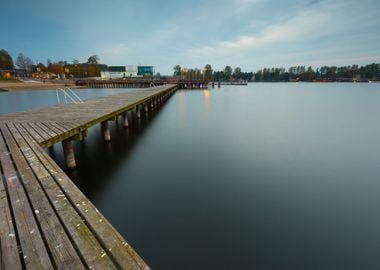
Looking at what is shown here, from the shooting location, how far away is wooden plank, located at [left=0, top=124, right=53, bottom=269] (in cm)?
142

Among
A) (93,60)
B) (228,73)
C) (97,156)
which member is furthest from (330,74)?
(97,156)

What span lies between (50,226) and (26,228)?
20 centimetres

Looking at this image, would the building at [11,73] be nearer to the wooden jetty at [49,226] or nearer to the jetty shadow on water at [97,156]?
the jetty shadow on water at [97,156]

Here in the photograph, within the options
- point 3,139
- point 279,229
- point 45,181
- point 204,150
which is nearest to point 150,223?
point 45,181

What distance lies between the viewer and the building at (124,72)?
6919cm

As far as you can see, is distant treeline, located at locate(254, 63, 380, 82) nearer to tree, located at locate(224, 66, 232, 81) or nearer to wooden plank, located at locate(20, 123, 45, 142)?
tree, located at locate(224, 66, 232, 81)

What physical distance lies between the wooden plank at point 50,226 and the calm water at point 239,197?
190cm

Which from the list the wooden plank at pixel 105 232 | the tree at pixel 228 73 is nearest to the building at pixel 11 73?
the wooden plank at pixel 105 232

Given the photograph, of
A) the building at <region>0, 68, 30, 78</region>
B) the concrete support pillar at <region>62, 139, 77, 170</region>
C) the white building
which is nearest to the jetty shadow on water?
the concrete support pillar at <region>62, 139, 77, 170</region>

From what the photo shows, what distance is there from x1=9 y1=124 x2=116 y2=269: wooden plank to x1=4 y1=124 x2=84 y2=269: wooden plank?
0.04m

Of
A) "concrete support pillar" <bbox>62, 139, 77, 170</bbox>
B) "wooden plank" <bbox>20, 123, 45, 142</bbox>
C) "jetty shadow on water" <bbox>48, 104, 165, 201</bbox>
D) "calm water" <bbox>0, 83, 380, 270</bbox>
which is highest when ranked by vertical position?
"wooden plank" <bbox>20, 123, 45, 142</bbox>

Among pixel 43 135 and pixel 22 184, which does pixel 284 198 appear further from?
pixel 43 135

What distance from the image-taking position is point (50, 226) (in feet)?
5.80

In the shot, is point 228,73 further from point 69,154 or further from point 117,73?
point 69,154
